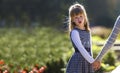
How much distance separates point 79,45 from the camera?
5.18 m

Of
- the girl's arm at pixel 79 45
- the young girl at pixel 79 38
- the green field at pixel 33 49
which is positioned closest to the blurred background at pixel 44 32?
the green field at pixel 33 49

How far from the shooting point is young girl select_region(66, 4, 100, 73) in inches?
206

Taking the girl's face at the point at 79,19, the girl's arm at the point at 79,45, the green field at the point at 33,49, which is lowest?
the green field at the point at 33,49

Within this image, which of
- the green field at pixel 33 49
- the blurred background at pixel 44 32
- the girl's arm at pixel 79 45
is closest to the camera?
the girl's arm at pixel 79 45

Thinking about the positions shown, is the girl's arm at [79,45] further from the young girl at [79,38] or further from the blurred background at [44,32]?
the blurred background at [44,32]

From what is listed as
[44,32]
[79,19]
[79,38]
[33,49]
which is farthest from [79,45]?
[44,32]

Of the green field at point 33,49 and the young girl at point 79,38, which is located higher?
the young girl at point 79,38

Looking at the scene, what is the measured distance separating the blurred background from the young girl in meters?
2.50

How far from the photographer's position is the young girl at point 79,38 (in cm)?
523

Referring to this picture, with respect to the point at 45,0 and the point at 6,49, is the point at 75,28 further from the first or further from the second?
the point at 45,0

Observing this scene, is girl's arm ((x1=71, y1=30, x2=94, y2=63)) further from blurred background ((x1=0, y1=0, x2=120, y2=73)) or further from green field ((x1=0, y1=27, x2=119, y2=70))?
green field ((x1=0, y1=27, x2=119, y2=70))

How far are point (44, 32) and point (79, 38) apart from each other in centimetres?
1105

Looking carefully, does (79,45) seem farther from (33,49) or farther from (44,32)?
(44,32)

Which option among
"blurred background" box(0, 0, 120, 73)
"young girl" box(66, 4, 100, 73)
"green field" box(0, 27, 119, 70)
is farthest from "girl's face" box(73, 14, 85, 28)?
"green field" box(0, 27, 119, 70)
